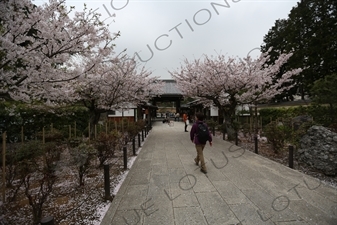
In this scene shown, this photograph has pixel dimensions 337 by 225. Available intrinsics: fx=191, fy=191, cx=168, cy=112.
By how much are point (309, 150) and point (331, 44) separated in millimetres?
13556

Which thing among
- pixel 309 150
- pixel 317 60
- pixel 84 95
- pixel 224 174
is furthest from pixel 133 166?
pixel 317 60

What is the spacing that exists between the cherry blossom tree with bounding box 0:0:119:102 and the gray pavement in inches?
111

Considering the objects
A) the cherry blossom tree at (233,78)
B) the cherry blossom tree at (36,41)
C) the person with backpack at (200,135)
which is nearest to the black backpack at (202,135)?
the person with backpack at (200,135)

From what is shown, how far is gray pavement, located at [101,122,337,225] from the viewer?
2.81m

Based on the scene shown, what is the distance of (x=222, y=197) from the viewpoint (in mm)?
3502

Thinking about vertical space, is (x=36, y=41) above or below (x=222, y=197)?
above

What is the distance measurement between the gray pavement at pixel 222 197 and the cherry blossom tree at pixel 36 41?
9.24 ft

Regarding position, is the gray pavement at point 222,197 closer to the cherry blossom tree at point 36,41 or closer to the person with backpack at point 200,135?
the person with backpack at point 200,135

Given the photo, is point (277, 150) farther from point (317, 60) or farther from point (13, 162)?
point (317, 60)

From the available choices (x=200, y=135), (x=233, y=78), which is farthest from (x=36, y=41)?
(x=233, y=78)

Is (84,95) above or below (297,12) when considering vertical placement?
below

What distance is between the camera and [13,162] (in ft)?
13.5

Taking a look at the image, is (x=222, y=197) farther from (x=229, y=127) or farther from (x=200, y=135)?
(x=229, y=127)

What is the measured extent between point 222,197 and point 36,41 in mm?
4557
